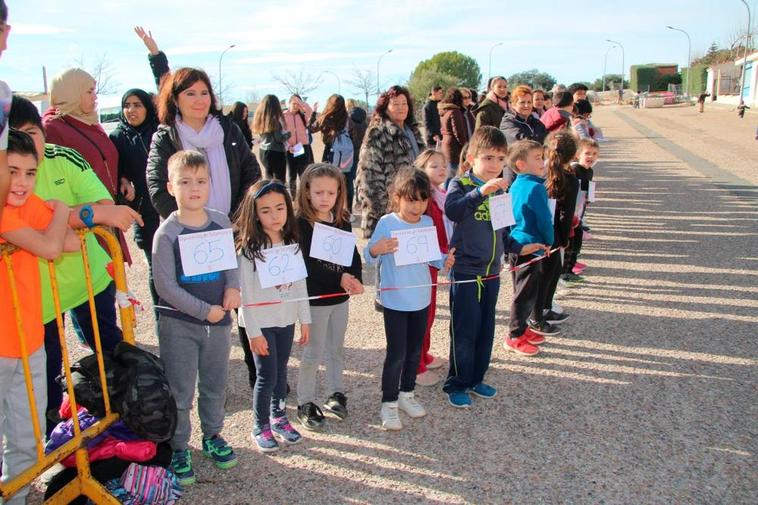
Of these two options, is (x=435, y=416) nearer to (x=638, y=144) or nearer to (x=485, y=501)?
(x=485, y=501)

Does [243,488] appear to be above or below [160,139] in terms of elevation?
below

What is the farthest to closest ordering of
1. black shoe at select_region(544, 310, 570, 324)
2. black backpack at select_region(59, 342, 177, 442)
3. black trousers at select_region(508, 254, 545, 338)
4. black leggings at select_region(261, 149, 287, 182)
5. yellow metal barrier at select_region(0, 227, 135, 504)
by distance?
black leggings at select_region(261, 149, 287, 182) < black shoe at select_region(544, 310, 570, 324) < black trousers at select_region(508, 254, 545, 338) < black backpack at select_region(59, 342, 177, 442) < yellow metal barrier at select_region(0, 227, 135, 504)

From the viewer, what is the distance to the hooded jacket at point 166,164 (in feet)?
11.0

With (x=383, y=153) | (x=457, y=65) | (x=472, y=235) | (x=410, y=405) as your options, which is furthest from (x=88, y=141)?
→ (x=457, y=65)

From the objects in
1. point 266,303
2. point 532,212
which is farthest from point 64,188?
point 532,212

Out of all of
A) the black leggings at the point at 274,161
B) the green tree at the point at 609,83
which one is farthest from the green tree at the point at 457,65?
the black leggings at the point at 274,161

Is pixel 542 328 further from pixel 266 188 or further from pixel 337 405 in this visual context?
pixel 266 188

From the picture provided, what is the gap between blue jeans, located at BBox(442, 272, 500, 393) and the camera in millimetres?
3754

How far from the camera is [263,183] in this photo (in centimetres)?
314

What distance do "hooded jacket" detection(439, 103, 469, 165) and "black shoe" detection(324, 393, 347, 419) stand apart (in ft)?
16.3

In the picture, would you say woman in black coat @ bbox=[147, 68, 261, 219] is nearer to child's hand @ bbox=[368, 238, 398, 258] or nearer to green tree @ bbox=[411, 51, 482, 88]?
child's hand @ bbox=[368, 238, 398, 258]

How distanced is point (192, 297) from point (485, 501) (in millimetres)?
1768

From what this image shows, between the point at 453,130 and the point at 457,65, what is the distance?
90.1 m

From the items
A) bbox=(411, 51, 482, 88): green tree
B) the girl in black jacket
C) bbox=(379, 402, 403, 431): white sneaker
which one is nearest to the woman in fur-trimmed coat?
the girl in black jacket
